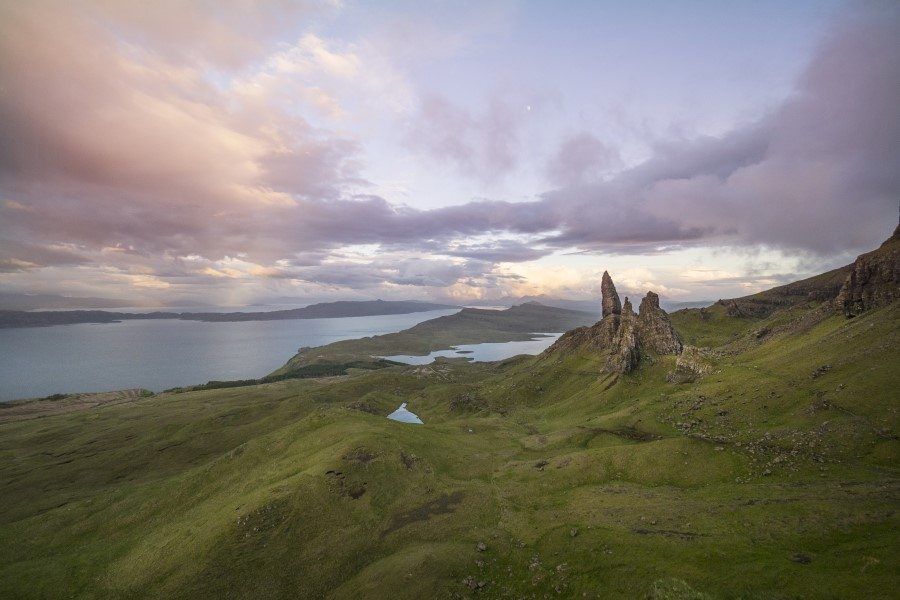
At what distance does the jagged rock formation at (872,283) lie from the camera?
92.4 meters

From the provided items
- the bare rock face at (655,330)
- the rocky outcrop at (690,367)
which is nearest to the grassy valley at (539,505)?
the rocky outcrop at (690,367)

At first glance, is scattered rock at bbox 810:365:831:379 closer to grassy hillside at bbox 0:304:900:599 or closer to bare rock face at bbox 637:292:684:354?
grassy hillside at bbox 0:304:900:599

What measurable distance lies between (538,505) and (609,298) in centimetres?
15321

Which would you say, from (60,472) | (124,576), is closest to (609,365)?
(124,576)

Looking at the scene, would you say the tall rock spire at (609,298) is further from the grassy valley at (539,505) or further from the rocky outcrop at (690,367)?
the grassy valley at (539,505)

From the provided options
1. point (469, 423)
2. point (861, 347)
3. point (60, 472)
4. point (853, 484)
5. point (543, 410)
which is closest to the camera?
point (853, 484)

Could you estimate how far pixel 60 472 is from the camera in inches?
4237

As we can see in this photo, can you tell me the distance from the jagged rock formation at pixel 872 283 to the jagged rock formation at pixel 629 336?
154 feet

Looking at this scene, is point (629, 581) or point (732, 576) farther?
point (629, 581)

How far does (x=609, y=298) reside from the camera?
7648 inches

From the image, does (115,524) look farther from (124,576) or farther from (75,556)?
(124,576)

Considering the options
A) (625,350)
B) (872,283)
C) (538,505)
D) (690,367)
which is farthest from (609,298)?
(538,505)

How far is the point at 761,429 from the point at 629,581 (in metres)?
43.3

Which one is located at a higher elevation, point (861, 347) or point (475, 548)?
point (861, 347)
